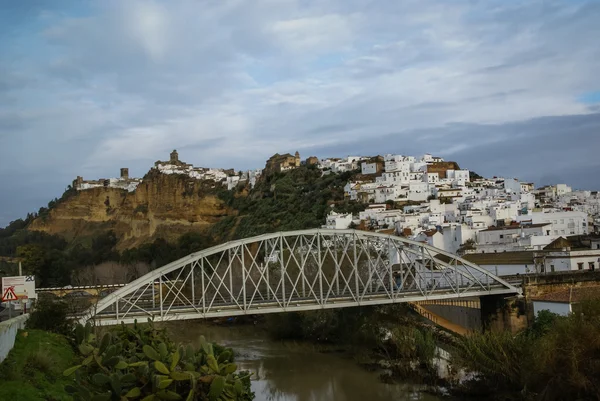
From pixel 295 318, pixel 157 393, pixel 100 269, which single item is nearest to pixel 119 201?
pixel 100 269

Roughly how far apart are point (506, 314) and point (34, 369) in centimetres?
2276

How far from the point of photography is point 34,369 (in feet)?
41.8

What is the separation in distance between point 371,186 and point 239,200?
24857 mm

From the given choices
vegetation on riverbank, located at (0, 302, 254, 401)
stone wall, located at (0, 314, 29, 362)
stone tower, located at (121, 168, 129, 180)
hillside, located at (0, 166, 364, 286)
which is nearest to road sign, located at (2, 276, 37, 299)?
stone wall, located at (0, 314, 29, 362)

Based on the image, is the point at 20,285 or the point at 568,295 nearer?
the point at 20,285

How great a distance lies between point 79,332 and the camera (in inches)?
480

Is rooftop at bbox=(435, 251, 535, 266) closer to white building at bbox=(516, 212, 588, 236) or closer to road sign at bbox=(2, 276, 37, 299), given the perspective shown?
white building at bbox=(516, 212, 588, 236)

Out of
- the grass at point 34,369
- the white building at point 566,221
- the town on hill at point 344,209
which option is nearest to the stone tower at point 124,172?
the town on hill at point 344,209

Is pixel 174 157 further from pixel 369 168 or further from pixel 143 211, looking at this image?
pixel 369 168

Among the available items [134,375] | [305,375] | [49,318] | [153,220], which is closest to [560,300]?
[305,375]

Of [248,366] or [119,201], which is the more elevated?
[119,201]

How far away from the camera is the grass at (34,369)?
10.9 metres

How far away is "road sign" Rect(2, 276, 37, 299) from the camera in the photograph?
17.6 metres

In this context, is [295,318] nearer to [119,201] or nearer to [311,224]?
[311,224]
